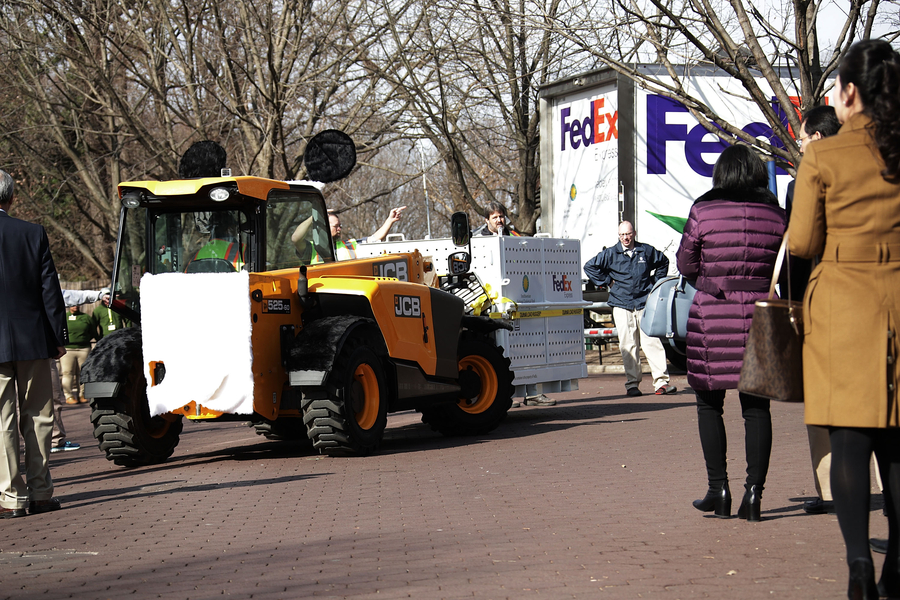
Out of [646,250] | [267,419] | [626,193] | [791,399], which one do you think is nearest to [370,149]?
[626,193]

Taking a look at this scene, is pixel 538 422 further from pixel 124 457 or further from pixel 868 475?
pixel 868 475

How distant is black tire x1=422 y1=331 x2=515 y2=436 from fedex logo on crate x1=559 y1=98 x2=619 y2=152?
773 centimetres

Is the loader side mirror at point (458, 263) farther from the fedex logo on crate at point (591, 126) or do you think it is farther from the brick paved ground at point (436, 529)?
the fedex logo on crate at point (591, 126)

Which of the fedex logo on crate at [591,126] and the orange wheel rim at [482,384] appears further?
the fedex logo on crate at [591,126]

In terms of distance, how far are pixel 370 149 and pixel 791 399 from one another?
55.6 feet

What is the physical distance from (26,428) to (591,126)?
42.4 ft

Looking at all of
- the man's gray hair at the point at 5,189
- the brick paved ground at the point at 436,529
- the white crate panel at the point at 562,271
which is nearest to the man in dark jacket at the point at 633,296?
the white crate panel at the point at 562,271

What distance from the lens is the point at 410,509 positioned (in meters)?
6.59

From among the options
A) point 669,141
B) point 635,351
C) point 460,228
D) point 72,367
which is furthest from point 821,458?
point 72,367

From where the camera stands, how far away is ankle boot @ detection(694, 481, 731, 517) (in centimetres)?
587

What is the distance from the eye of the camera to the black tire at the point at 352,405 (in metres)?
8.63

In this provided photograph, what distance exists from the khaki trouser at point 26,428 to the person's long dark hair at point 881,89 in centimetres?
532

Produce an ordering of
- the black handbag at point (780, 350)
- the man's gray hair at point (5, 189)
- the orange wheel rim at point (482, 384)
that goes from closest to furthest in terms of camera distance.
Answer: the black handbag at point (780, 350) → the man's gray hair at point (5, 189) → the orange wheel rim at point (482, 384)

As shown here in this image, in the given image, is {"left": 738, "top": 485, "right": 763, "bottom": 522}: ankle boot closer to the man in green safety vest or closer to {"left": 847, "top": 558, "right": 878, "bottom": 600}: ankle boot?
{"left": 847, "top": 558, "right": 878, "bottom": 600}: ankle boot
